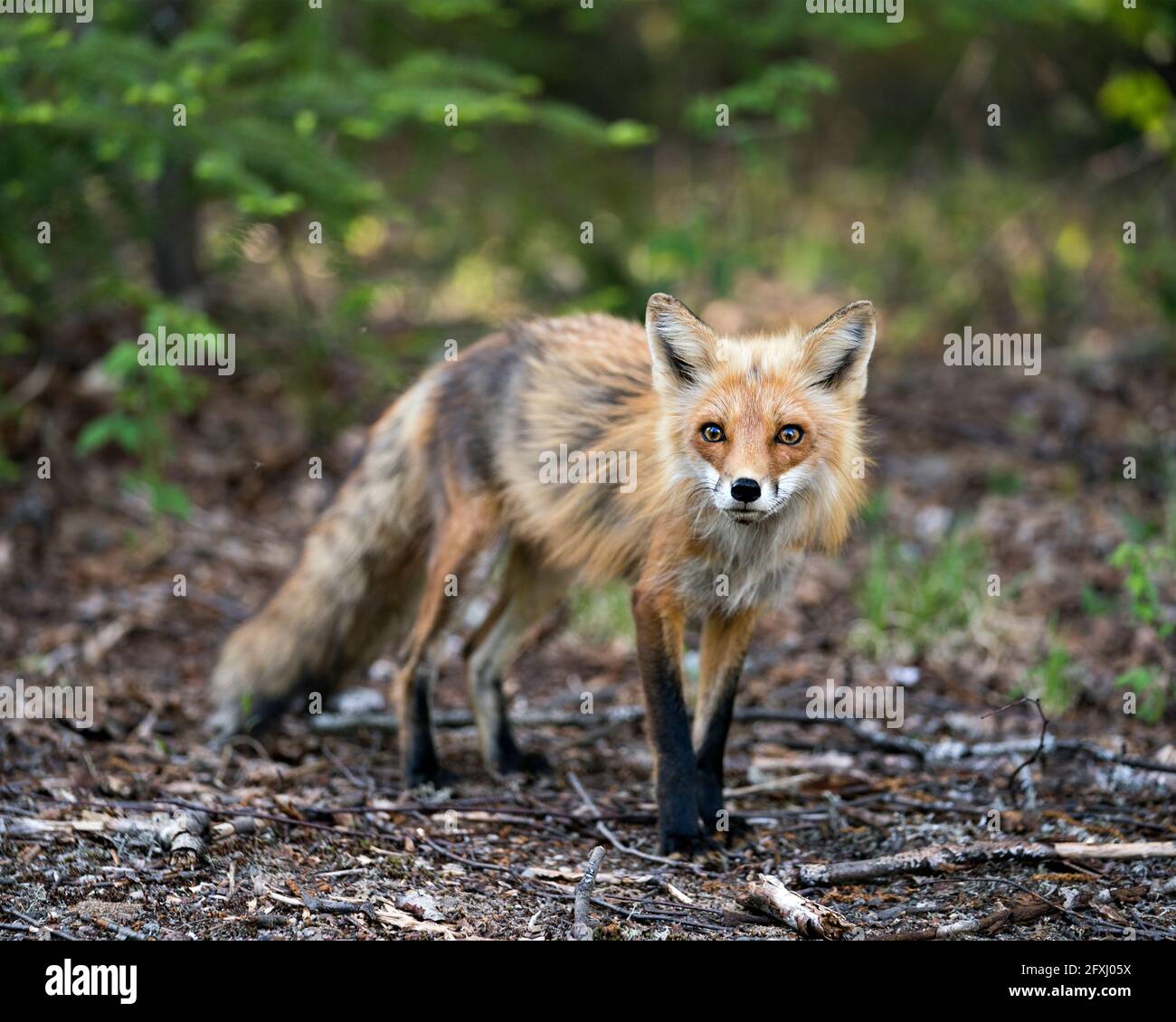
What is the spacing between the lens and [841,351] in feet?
13.5

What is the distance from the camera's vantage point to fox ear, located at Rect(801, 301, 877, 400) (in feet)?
13.3

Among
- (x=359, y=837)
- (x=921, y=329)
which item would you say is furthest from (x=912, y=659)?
(x=921, y=329)

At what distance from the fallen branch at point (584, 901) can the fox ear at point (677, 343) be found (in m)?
1.57

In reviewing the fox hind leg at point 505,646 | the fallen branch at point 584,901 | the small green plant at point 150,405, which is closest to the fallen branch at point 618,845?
the fallen branch at point 584,901

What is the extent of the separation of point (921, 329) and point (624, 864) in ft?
21.0

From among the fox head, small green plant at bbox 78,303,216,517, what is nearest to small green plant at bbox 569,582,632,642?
small green plant at bbox 78,303,216,517

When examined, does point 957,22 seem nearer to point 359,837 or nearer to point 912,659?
point 912,659

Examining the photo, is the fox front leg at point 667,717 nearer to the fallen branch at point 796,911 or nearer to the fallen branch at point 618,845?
the fallen branch at point 618,845

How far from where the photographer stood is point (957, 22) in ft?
24.9

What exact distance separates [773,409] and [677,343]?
439 mm

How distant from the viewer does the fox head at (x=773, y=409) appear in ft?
12.7

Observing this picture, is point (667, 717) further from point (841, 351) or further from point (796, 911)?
point (841, 351)

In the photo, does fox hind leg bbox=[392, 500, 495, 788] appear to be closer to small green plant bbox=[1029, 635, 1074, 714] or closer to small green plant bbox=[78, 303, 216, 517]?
small green plant bbox=[78, 303, 216, 517]

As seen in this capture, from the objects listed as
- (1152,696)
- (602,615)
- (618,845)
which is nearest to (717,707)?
(618,845)
